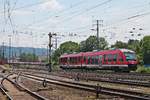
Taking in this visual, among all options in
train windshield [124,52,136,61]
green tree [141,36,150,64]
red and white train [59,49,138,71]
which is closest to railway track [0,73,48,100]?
red and white train [59,49,138,71]

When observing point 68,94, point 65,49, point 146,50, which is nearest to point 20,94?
point 68,94

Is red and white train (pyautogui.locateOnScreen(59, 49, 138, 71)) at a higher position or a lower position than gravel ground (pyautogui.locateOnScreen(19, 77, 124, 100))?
higher

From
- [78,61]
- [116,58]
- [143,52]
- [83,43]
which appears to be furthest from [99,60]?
[83,43]

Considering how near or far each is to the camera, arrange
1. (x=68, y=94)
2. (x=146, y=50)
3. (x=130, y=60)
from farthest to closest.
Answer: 1. (x=146, y=50)
2. (x=130, y=60)
3. (x=68, y=94)

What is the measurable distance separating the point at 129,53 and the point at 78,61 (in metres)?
16.4

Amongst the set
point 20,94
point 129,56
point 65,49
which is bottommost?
point 20,94

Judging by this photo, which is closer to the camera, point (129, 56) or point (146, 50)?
point (129, 56)

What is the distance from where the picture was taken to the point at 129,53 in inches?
1925

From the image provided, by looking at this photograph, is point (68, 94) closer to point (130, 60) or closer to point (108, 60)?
point (130, 60)

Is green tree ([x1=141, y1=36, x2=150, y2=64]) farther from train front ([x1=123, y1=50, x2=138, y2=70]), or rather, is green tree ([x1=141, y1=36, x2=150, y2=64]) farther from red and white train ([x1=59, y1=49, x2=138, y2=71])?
train front ([x1=123, y1=50, x2=138, y2=70])

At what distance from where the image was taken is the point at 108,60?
50594 mm

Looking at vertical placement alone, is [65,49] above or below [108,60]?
above

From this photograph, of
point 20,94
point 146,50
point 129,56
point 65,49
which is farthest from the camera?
point 65,49

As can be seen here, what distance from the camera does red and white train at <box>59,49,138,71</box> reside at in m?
47.6
